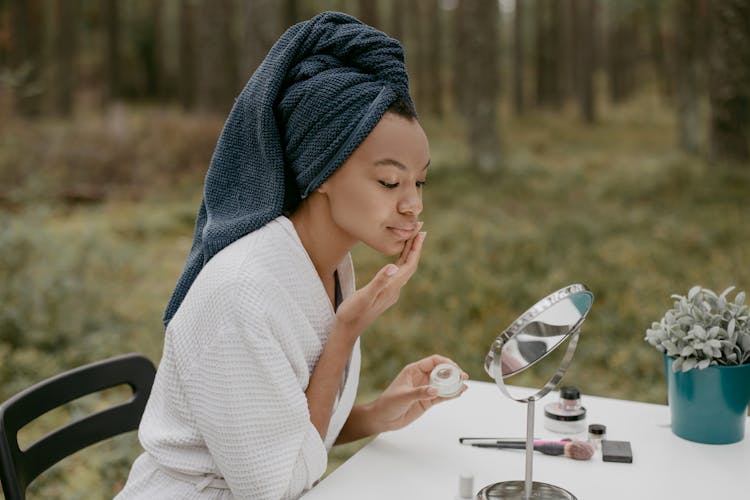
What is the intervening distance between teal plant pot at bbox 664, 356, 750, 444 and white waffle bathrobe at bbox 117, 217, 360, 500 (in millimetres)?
798

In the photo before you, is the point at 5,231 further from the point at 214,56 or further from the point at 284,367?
the point at 214,56

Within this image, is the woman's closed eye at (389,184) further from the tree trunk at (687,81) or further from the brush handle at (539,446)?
the tree trunk at (687,81)

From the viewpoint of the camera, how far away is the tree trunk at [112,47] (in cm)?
1772

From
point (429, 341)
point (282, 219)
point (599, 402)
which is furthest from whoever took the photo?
point (429, 341)

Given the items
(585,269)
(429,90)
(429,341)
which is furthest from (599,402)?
(429,90)

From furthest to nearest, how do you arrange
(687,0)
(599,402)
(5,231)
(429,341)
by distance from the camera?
(687,0) < (5,231) < (429,341) < (599,402)

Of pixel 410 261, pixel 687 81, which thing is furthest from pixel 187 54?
pixel 410 261

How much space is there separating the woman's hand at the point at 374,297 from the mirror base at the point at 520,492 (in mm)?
382

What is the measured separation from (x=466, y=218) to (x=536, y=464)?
613cm

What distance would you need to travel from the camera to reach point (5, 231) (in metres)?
6.01

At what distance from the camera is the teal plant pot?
1735mm

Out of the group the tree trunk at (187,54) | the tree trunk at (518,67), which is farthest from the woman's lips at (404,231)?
the tree trunk at (187,54)

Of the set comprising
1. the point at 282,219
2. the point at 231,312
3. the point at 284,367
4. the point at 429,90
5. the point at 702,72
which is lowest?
the point at 429,90

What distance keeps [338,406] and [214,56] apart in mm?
11546
